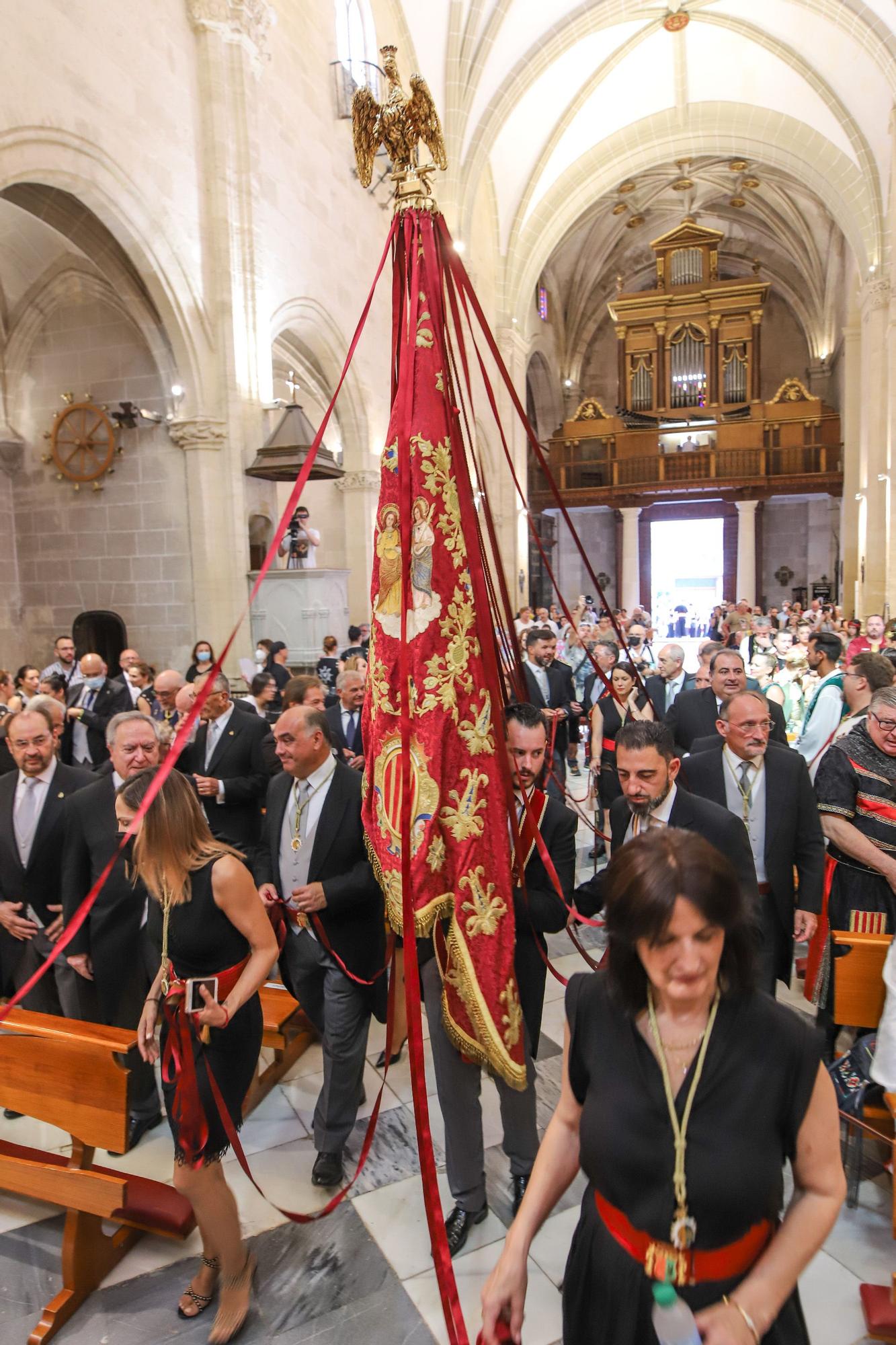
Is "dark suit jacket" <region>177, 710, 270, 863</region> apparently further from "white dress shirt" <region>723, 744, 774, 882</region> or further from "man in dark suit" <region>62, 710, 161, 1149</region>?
"white dress shirt" <region>723, 744, 774, 882</region>

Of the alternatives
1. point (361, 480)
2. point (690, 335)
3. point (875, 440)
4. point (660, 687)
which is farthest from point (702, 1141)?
point (690, 335)

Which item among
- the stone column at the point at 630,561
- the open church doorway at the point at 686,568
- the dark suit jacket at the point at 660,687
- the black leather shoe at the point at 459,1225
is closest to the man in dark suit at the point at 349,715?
the dark suit jacket at the point at 660,687

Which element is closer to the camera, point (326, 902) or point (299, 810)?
point (326, 902)

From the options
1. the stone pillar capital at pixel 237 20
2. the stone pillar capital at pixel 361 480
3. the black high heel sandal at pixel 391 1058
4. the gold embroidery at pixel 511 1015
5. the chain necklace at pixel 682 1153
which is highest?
the stone pillar capital at pixel 237 20

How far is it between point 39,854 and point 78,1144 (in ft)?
3.80

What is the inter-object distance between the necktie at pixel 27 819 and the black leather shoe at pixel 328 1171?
1.59 m

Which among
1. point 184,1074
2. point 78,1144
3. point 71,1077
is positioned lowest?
point 78,1144

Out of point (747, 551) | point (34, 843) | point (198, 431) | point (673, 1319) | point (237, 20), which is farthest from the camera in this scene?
point (747, 551)

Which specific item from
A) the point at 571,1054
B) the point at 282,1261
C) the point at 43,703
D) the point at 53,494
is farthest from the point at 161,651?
the point at 571,1054

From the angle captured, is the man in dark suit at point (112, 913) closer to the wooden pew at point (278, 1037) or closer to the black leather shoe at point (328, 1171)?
the wooden pew at point (278, 1037)

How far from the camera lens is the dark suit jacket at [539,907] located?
254 cm

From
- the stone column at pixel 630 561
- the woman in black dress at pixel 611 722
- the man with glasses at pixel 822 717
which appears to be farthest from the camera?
the stone column at pixel 630 561

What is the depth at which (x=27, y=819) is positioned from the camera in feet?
11.0

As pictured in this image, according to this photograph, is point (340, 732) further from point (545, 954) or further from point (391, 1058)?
point (545, 954)
